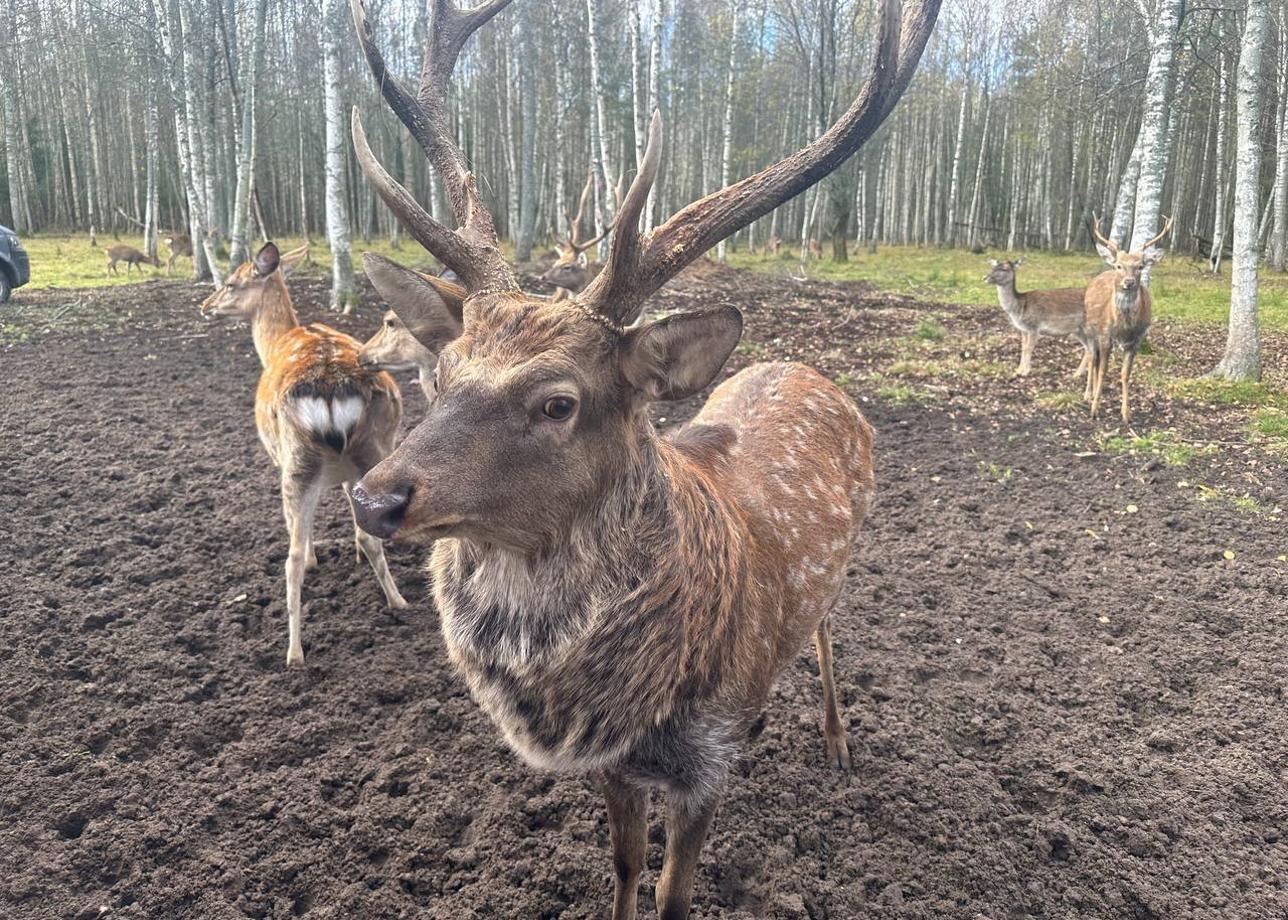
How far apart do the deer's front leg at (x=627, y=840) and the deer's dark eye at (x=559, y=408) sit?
1.09 m

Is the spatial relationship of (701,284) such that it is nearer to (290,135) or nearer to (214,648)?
(214,648)

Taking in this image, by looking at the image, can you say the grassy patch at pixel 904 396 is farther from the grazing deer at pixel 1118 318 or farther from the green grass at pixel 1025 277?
the green grass at pixel 1025 277

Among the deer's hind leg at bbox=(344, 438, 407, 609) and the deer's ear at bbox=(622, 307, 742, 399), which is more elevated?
the deer's ear at bbox=(622, 307, 742, 399)

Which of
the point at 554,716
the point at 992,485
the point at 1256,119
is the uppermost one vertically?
the point at 1256,119

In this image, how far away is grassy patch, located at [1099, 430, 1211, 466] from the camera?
6938 millimetres

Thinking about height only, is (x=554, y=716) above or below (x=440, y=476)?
below

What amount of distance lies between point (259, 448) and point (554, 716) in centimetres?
566

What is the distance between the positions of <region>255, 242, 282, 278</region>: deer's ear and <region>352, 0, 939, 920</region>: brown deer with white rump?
418 cm

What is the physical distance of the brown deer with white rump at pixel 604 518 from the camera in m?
1.97

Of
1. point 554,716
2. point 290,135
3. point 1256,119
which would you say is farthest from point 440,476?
point 290,135

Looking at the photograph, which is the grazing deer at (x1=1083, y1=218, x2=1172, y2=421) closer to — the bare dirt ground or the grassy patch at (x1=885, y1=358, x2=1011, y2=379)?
the grassy patch at (x1=885, y1=358, x2=1011, y2=379)

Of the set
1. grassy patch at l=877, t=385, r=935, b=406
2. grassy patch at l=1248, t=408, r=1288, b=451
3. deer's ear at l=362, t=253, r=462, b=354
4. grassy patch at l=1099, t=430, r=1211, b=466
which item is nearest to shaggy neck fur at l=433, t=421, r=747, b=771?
deer's ear at l=362, t=253, r=462, b=354

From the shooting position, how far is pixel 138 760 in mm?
3279

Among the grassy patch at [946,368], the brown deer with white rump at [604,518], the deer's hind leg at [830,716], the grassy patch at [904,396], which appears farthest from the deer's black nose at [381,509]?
the grassy patch at [946,368]
